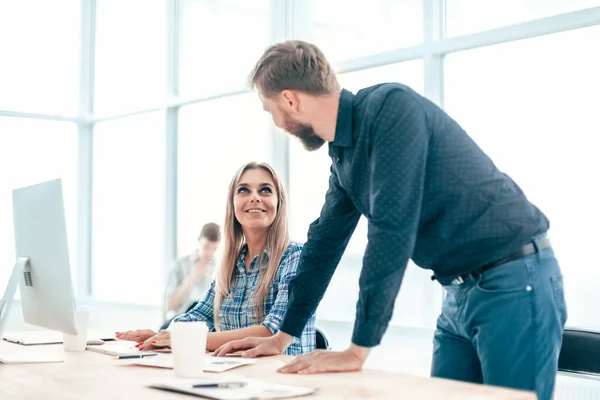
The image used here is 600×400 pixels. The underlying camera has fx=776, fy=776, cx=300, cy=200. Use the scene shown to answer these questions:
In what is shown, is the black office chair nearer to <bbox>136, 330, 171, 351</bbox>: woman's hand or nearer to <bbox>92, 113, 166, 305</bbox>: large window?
<bbox>136, 330, 171, 351</bbox>: woman's hand

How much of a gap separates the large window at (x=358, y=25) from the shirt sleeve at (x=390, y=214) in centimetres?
268

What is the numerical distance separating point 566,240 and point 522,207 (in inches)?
76.0

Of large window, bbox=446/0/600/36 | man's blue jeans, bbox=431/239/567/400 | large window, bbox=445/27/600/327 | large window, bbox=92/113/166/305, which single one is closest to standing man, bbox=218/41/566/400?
man's blue jeans, bbox=431/239/567/400

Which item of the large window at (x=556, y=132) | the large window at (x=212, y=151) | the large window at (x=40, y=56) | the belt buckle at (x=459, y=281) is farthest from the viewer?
the large window at (x=40, y=56)

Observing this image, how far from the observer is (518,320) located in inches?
68.2

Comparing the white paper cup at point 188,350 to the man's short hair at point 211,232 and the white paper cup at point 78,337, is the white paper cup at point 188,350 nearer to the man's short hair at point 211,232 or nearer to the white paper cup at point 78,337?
the white paper cup at point 78,337

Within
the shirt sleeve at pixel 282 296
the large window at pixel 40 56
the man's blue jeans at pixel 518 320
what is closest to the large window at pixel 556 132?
the shirt sleeve at pixel 282 296

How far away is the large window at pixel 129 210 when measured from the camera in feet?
20.0

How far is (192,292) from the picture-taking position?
5.30m

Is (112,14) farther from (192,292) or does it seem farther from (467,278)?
(467,278)

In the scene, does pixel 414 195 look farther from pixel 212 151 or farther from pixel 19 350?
pixel 212 151

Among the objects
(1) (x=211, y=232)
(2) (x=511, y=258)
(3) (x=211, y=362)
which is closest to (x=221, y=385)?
(3) (x=211, y=362)

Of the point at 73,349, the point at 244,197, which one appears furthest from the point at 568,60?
the point at 73,349

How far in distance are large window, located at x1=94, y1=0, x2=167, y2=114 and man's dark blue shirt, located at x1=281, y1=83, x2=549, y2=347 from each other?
14.2 feet
